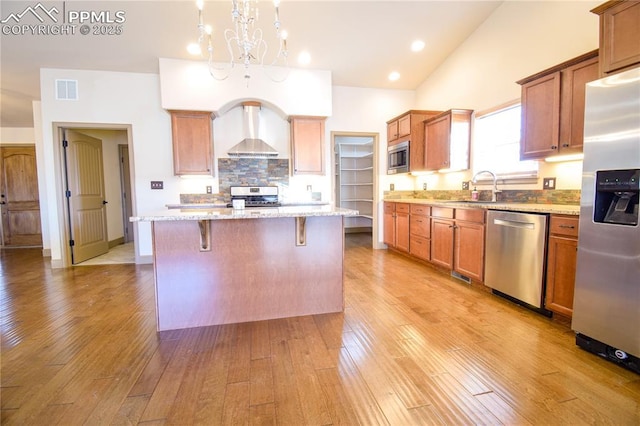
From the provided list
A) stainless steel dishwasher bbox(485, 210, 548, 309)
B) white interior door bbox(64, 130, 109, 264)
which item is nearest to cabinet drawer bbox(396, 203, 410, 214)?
stainless steel dishwasher bbox(485, 210, 548, 309)

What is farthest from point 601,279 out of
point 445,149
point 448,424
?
point 445,149

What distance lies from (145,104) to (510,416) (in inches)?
206

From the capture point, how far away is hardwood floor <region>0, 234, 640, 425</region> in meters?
1.38

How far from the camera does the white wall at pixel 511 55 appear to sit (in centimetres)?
269

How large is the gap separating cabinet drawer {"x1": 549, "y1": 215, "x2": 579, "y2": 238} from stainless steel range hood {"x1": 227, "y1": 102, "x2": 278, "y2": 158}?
3.39 meters

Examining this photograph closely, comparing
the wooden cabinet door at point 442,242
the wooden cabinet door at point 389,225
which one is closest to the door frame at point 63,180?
the wooden cabinet door at point 389,225

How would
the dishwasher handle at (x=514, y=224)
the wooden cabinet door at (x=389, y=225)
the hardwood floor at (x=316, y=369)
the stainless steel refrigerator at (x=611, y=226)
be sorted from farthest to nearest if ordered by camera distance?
the wooden cabinet door at (x=389, y=225) < the dishwasher handle at (x=514, y=224) < the stainless steel refrigerator at (x=611, y=226) < the hardwood floor at (x=316, y=369)

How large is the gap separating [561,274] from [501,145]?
1924mm

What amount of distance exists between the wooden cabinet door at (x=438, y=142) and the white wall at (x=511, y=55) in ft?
1.18

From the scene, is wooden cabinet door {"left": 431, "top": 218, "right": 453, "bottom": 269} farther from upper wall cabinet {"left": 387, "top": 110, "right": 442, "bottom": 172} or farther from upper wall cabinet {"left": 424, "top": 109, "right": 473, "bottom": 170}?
upper wall cabinet {"left": 387, "top": 110, "right": 442, "bottom": 172}

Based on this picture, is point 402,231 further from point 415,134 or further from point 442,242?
point 415,134

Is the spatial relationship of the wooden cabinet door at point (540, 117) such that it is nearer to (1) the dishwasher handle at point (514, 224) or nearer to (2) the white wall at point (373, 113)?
(1) the dishwasher handle at point (514, 224)

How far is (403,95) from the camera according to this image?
17.1ft

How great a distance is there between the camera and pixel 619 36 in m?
1.85
